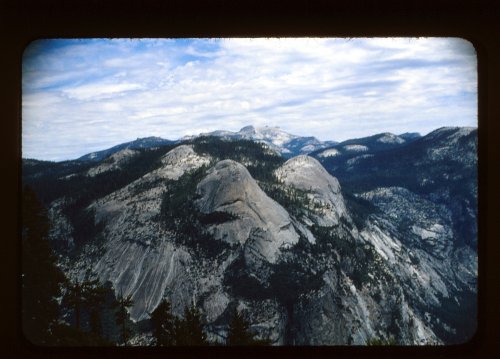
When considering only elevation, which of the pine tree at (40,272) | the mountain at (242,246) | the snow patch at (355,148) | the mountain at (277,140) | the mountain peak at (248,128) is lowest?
the mountain at (242,246)

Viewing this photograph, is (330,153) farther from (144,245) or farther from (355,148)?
(144,245)

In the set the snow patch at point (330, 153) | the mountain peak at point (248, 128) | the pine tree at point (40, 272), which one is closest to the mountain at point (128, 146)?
the mountain peak at point (248, 128)

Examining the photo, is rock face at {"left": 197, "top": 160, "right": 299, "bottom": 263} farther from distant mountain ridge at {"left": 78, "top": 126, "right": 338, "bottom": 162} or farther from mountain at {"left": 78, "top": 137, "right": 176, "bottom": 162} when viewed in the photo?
mountain at {"left": 78, "top": 137, "right": 176, "bottom": 162}

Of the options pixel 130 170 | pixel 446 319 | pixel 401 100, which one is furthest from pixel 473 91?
pixel 401 100

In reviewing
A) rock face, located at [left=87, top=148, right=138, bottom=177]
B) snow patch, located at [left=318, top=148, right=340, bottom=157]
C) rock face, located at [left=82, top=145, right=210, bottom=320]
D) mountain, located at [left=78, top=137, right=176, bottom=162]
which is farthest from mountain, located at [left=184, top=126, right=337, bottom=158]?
rock face, located at [left=82, top=145, right=210, bottom=320]

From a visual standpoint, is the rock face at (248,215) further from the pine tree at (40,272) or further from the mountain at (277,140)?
the pine tree at (40,272)

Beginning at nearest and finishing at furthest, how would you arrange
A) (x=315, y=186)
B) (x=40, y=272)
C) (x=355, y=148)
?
(x=40, y=272), (x=315, y=186), (x=355, y=148)

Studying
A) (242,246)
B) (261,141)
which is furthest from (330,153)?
(242,246)
